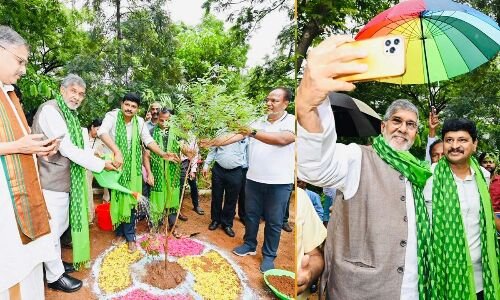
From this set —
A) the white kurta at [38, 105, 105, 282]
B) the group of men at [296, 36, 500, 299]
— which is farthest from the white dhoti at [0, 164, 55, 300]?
the group of men at [296, 36, 500, 299]

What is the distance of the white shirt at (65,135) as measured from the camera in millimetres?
1641

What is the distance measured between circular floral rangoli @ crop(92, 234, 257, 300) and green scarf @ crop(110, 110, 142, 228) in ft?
0.65

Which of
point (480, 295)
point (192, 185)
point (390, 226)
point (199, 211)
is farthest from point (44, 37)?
point (480, 295)

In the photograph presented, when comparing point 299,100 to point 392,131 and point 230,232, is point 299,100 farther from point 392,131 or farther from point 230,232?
point 230,232

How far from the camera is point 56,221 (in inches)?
69.1

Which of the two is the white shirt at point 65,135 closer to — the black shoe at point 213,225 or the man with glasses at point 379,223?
the black shoe at point 213,225

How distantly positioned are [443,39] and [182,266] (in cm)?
152

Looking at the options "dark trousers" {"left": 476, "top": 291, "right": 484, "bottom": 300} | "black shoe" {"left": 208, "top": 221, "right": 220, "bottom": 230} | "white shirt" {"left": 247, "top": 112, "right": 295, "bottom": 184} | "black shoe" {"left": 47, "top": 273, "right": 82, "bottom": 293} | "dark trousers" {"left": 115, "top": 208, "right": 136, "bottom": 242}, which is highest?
"white shirt" {"left": 247, "top": 112, "right": 295, "bottom": 184}

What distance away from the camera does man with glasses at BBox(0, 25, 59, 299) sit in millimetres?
1149

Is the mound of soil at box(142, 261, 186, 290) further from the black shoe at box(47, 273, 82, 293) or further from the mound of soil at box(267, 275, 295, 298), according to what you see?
the mound of soil at box(267, 275, 295, 298)

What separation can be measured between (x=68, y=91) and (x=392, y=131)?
1.47 metres

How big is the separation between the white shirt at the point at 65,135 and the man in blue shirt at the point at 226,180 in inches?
22.2

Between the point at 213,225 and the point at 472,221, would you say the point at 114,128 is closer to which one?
the point at 213,225

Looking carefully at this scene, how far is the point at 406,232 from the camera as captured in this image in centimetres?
75
